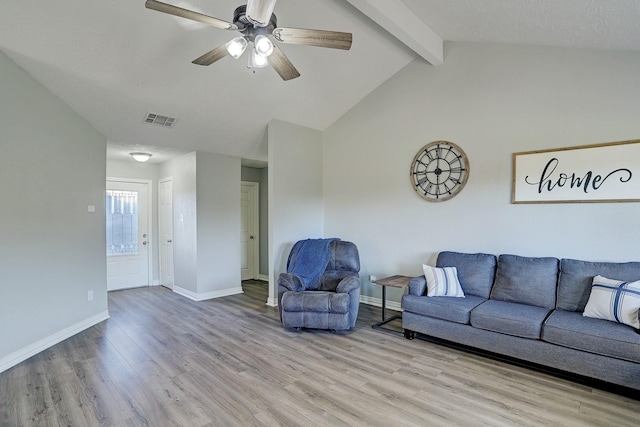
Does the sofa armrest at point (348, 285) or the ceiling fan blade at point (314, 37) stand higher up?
the ceiling fan blade at point (314, 37)

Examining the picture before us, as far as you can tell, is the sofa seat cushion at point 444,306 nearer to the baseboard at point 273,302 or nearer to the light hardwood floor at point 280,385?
the light hardwood floor at point 280,385

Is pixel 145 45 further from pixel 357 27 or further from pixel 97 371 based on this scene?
pixel 97 371

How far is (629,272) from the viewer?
2822 millimetres

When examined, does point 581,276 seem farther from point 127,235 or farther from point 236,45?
point 127,235

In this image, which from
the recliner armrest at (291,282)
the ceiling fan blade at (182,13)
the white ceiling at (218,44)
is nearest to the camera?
the ceiling fan blade at (182,13)

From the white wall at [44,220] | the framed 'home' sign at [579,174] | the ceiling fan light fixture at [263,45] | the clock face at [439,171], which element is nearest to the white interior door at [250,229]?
the white wall at [44,220]

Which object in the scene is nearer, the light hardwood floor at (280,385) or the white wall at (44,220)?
the light hardwood floor at (280,385)

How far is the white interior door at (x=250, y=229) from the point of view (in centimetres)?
682

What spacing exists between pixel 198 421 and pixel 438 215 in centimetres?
338

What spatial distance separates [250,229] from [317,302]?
3586 mm

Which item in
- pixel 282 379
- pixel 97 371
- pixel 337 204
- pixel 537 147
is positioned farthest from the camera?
pixel 337 204

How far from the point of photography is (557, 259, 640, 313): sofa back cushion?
2846 millimetres

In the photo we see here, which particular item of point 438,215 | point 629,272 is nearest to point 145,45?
point 438,215

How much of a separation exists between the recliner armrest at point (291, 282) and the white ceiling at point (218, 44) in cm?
235
